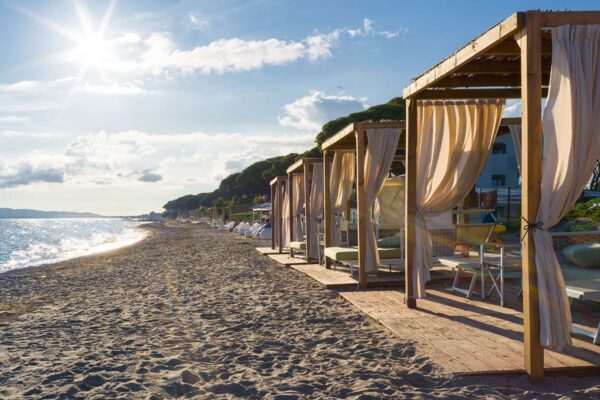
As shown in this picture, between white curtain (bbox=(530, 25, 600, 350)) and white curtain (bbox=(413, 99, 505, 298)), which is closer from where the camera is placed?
white curtain (bbox=(530, 25, 600, 350))

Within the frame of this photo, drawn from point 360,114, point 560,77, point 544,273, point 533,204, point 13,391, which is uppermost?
point 360,114

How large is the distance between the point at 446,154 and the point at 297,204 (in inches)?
295

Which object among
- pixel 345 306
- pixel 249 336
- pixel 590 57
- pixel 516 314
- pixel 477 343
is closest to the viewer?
pixel 590 57

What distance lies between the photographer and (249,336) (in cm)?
494

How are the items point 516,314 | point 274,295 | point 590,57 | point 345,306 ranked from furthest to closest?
point 274,295, point 345,306, point 516,314, point 590,57

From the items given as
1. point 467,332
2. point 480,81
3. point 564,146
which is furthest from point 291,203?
point 564,146

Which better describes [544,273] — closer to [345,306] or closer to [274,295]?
[345,306]

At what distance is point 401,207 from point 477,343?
15.9 feet

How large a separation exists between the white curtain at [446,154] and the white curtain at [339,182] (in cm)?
421

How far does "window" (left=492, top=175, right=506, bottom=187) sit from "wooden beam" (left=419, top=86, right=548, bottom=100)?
28.2m

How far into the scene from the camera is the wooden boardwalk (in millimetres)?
7598

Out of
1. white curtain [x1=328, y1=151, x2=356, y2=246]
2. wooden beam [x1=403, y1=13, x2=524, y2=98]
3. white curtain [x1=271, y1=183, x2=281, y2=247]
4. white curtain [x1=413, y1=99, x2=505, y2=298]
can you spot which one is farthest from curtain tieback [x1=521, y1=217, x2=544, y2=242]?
white curtain [x1=271, y1=183, x2=281, y2=247]

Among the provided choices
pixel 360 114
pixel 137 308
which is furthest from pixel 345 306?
pixel 360 114

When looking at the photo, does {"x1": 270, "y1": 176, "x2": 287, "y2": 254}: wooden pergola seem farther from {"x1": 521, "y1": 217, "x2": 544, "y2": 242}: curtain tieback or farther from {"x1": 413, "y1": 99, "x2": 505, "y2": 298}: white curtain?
{"x1": 521, "y1": 217, "x2": 544, "y2": 242}: curtain tieback
